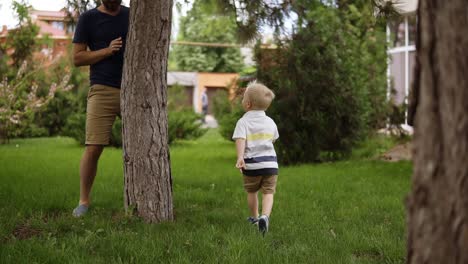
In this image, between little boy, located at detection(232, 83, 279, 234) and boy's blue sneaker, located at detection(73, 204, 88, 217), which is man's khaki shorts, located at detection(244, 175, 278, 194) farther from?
boy's blue sneaker, located at detection(73, 204, 88, 217)

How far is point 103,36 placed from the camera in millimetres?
5199

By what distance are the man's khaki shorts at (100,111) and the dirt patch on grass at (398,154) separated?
7238 millimetres

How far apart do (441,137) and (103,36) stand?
386 cm

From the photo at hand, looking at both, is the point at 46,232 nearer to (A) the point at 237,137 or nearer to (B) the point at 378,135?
(A) the point at 237,137

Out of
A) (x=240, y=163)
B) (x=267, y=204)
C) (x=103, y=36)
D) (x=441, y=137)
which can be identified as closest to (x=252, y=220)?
(x=267, y=204)

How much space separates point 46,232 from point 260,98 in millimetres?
1851

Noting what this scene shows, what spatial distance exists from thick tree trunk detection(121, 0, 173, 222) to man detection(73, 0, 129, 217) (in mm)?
500

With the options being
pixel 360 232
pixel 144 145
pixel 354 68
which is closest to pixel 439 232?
pixel 360 232

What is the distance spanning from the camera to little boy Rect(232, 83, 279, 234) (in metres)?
4.67

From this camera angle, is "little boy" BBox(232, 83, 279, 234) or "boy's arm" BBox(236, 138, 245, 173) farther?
"little boy" BBox(232, 83, 279, 234)

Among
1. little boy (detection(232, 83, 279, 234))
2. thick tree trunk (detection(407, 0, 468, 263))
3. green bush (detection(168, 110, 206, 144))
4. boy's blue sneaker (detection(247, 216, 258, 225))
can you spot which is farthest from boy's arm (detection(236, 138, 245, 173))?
green bush (detection(168, 110, 206, 144))

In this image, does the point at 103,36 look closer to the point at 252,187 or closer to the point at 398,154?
the point at 252,187

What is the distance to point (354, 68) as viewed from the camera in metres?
11.2

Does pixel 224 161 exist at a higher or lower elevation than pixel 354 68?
lower
